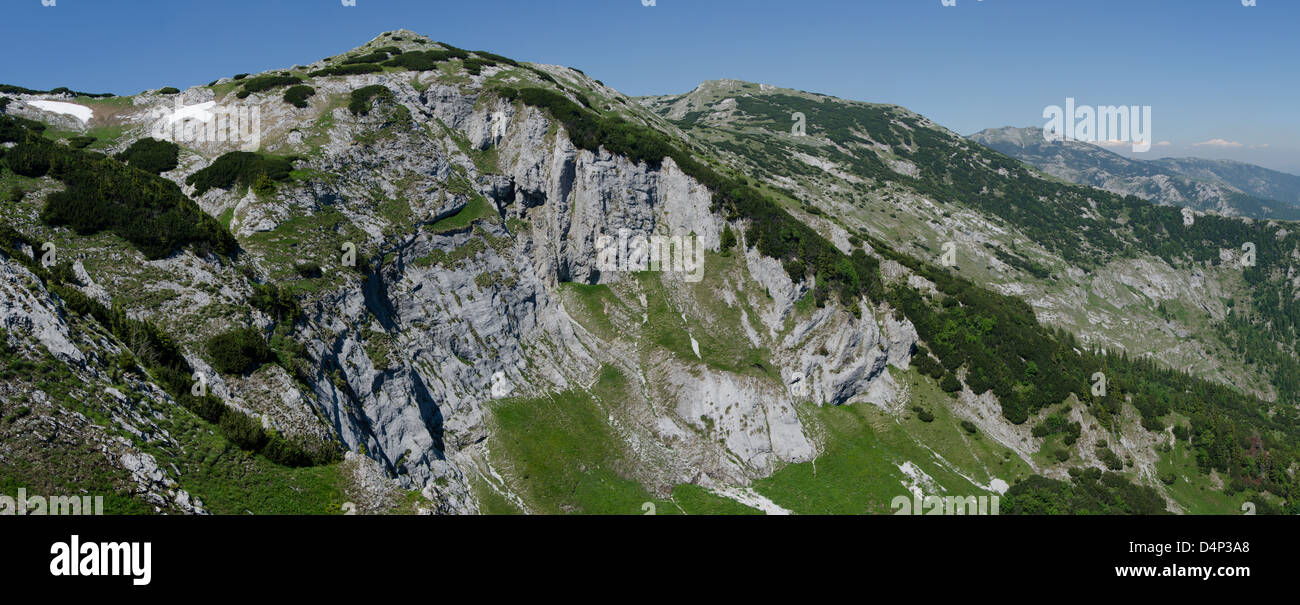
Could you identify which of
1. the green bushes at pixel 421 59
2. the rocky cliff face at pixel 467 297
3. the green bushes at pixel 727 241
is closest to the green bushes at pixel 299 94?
the rocky cliff face at pixel 467 297

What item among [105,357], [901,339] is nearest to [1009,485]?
[901,339]

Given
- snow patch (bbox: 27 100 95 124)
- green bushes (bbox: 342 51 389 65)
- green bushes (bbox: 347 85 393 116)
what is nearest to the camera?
snow patch (bbox: 27 100 95 124)

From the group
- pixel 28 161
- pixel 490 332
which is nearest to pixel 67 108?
pixel 28 161

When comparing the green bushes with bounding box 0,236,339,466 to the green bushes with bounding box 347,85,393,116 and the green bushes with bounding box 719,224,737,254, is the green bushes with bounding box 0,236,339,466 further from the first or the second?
the green bushes with bounding box 719,224,737,254

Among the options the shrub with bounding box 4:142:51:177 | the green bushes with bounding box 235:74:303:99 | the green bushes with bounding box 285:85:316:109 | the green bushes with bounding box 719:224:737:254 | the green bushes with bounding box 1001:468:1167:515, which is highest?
the green bushes with bounding box 235:74:303:99

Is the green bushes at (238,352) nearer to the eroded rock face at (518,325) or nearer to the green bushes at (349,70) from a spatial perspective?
the eroded rock face at (518,325)

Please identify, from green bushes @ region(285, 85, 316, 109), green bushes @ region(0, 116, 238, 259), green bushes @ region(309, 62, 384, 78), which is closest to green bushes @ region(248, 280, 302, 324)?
green bushes @ region(0, 116, 238, 259)
